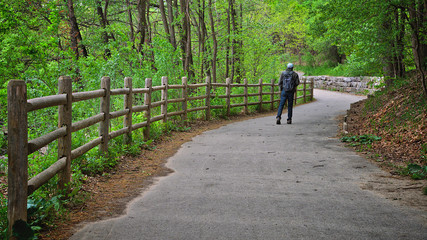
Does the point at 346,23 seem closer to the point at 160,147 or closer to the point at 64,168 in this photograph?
the point at 160,147

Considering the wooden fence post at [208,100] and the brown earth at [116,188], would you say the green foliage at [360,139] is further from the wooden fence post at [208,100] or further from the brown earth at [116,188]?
the wooden fence post at [208,100]

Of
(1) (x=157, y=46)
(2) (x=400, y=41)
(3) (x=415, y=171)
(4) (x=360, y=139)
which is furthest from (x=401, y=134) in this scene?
(1) (x=157, y=46)

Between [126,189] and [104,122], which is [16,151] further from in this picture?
[104,122]

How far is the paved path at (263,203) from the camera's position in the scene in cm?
404

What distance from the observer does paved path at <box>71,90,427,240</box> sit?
4039 millimetres

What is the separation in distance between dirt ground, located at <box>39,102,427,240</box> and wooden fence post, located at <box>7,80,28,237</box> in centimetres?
38

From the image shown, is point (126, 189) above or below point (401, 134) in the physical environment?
below

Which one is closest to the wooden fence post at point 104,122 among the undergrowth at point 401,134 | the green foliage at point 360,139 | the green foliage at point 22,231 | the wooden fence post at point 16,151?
the wooden fence post at point 16,151

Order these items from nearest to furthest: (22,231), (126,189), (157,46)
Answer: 1. (22,231)
2. (126,189)
3. (157,46)

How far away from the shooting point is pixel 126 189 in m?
5.96

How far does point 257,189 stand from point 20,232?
10.3 feet

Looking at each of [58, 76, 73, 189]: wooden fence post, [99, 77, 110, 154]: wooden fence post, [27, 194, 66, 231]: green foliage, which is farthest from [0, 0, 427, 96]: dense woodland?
[27, 194, 66, 231]: green foliage

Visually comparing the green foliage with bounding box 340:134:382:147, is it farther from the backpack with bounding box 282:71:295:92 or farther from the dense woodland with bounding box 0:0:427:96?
the backpack with bounding box 282:71:295:92

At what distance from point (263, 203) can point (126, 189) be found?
2.10 m
